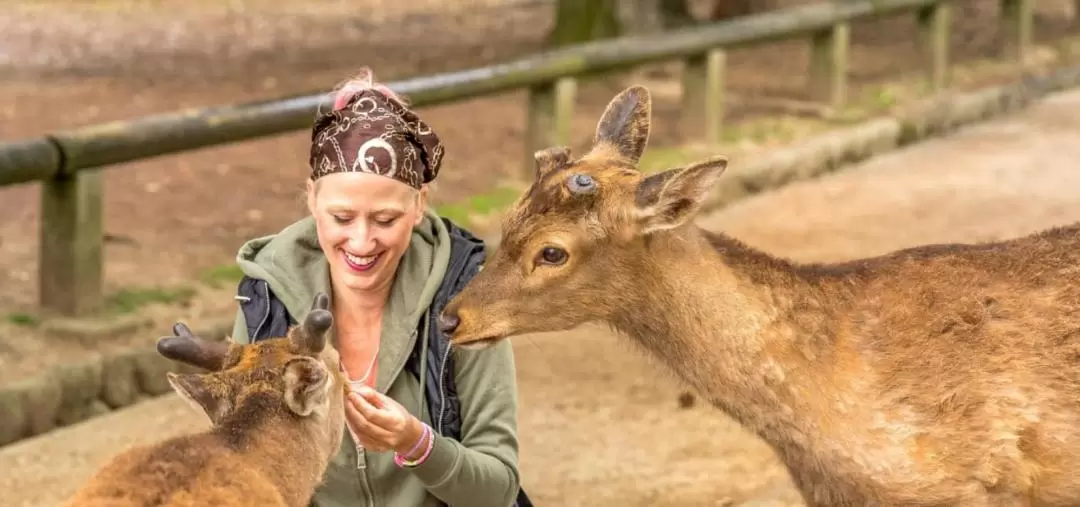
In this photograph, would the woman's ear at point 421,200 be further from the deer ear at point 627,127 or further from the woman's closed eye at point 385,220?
the deer ear at point 627,127

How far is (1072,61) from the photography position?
16.9m

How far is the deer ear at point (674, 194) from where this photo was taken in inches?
172

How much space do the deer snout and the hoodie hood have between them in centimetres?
6

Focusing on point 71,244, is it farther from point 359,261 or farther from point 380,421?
point 380,421

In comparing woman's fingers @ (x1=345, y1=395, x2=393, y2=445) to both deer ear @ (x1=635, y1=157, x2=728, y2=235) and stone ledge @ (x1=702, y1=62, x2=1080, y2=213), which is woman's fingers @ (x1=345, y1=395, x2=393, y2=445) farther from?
stone ledge @ (x1=702, y1=62, x2=1080, y2=213)

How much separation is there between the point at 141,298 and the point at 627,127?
4114 millimetres

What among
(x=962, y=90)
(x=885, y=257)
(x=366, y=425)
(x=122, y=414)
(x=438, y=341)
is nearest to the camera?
(x=366, y=425)

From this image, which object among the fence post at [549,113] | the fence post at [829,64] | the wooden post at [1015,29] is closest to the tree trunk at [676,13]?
the wooden post at [1015,29]

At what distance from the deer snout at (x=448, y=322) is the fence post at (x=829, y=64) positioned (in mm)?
9833

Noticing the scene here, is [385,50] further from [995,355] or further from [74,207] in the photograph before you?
[995,355]

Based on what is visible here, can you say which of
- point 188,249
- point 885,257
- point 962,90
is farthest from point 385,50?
point 885,257

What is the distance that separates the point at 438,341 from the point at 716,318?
758 millimetres

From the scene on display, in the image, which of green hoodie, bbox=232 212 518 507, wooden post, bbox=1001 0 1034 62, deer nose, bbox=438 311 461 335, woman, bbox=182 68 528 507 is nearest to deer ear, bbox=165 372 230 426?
woman, bbox=182 68 528 507

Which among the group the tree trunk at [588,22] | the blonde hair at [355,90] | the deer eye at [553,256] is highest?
the blonde hair at [355,90]
